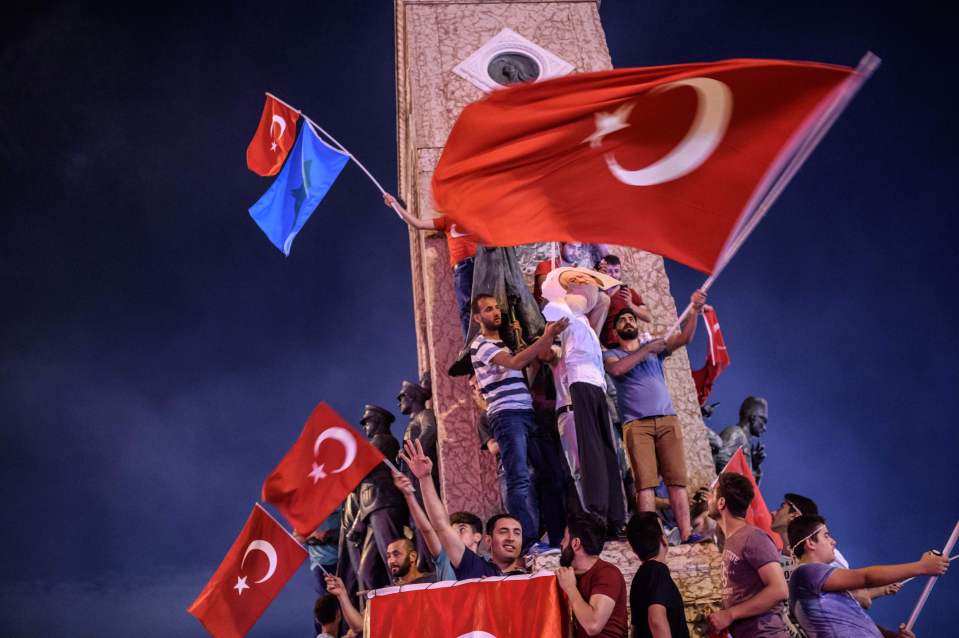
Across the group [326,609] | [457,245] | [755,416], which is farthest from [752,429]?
[326,609]

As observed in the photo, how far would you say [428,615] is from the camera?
414 centimetres

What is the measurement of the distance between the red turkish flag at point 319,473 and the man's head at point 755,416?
4949mm

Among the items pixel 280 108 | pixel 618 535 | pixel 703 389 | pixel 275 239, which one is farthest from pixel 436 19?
pixel 618 535

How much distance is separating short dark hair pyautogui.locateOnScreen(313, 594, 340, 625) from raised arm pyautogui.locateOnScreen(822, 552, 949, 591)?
4.28 m

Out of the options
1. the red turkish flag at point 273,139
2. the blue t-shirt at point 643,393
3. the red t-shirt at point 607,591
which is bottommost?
the red t-shirt at point 607,591

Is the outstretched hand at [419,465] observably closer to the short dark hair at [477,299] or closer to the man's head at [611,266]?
the short dark hair at [477,299]

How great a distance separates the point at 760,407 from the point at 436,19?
5.98m

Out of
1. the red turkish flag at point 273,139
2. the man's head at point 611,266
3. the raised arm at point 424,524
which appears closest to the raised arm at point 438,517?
the raised arm at point 424,524

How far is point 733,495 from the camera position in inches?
179

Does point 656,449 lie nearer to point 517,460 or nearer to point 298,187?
point 517,460

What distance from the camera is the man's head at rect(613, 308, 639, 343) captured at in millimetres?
A: 6941

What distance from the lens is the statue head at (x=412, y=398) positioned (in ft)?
28.4

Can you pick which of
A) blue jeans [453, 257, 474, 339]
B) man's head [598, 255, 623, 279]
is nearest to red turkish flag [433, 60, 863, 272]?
blue jeans [453, 257, 474, 339]

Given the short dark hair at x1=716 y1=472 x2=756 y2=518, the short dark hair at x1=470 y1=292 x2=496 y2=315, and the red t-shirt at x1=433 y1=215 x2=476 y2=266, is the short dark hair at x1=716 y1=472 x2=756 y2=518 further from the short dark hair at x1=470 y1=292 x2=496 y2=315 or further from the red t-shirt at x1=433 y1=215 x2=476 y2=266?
the red t-shirt at x1=433 y1=215 x2=476 y2=266
